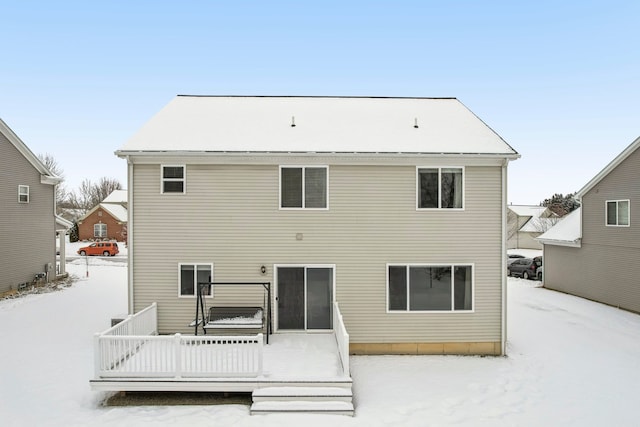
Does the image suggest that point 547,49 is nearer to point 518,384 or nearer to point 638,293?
point 638,293

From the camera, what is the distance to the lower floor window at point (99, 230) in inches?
1730

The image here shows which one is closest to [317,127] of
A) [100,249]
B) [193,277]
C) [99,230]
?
[193,277]

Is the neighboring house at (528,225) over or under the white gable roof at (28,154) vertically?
under

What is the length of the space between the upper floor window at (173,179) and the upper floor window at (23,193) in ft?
43.6

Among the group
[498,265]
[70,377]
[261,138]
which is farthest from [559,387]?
[70,377]

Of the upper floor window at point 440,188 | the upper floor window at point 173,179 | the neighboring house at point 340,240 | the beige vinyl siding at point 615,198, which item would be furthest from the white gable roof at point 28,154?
the beige vinyl siding at point 615,198

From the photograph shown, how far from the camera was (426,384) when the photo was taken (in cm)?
817

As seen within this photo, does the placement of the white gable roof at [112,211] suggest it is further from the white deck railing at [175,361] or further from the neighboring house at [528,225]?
the neighboring house at [528,225]

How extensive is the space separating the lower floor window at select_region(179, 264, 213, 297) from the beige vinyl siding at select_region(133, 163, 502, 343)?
0.20m

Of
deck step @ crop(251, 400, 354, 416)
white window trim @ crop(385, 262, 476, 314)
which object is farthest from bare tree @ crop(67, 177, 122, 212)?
deck step @ crop(251, 400, 354, 416)

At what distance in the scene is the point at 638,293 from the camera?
579 inches

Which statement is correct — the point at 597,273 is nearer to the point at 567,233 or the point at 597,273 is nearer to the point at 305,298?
the point at 567,233

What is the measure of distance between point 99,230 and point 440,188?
45.5 metres

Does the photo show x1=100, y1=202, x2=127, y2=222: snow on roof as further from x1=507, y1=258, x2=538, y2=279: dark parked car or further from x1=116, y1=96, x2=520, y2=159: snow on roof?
x1=507, y1=258, x2=538, y2=279: dark parked car
